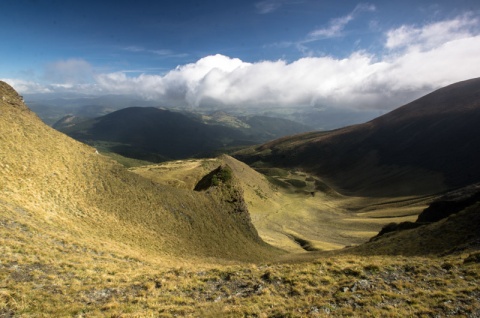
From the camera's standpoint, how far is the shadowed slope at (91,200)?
1156 inches

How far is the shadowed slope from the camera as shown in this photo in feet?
96.3

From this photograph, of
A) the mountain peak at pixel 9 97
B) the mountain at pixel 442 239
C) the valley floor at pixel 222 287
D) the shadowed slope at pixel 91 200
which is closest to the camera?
the valley floor at pixel 222 287

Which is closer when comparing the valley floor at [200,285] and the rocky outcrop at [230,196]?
the valley floor at [200,285]


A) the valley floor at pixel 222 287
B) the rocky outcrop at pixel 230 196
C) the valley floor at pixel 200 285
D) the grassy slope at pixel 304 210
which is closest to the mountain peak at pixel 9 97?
→ the valley floor at pixel 200 285

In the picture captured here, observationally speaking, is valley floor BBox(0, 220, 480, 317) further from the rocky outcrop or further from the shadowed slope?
→ the rocky outcrop

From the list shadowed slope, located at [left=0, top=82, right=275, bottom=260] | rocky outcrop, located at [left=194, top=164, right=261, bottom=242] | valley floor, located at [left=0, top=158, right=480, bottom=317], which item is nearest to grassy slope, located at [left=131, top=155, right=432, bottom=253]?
rocky outcrop, located at [left=194, top=164, right=261, bottom=242]

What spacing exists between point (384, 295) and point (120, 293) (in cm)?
1794

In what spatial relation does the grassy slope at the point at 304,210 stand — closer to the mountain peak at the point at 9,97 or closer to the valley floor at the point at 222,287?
the mountain peak at the point at 9,97

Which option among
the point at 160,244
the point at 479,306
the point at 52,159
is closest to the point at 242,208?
the point at 160,244

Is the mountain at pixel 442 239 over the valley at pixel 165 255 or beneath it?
beneath

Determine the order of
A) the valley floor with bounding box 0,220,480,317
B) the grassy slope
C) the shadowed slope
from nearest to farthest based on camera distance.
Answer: the valley floor with bounding box 0,220,480,317, the shadowed slope, the grassy slope

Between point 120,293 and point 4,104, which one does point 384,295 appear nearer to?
point 120,293

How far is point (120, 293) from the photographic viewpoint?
58.2 feet

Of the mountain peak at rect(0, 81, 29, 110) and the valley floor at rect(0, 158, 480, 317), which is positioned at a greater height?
the mountain peak at rect(0, 81, 29, 110)
